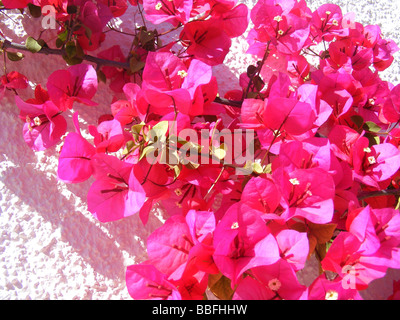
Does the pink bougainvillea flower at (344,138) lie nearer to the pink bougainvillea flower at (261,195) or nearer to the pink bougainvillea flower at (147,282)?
the pink bougainvillea flower at (261,195)

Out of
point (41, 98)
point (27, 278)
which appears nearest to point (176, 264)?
point (27, 278)

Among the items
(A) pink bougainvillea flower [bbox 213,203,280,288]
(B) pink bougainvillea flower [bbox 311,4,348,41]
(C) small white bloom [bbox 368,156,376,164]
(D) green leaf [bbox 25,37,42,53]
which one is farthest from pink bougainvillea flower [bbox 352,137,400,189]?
(D) green leaf [bbox 25,37,42,53]

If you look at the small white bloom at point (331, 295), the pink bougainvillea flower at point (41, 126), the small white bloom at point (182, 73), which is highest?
the small white bloom at point (182, 73)

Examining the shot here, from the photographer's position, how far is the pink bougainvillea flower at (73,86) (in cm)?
59

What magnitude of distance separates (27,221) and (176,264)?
0.87 ft

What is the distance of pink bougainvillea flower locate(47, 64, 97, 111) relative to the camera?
587 millimetres

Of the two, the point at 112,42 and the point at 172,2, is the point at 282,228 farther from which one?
the point at 112,42

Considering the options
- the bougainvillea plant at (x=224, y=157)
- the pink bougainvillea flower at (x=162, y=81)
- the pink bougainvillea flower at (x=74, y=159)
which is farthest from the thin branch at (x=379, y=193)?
the pink bougainvillea flower at (x=74, y=159)

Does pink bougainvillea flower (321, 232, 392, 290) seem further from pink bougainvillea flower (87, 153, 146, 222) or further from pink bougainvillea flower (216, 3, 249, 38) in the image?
pink bougainvillea flower (216, 3, 249, 38)

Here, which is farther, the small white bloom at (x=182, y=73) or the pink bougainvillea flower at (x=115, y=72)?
the pink bougainvillea flower at (x=115, y=72)

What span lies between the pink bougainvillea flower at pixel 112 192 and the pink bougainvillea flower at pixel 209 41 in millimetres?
246

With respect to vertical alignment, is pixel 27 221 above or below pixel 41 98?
below

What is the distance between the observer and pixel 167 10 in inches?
22.9

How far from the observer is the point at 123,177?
0.50 m
